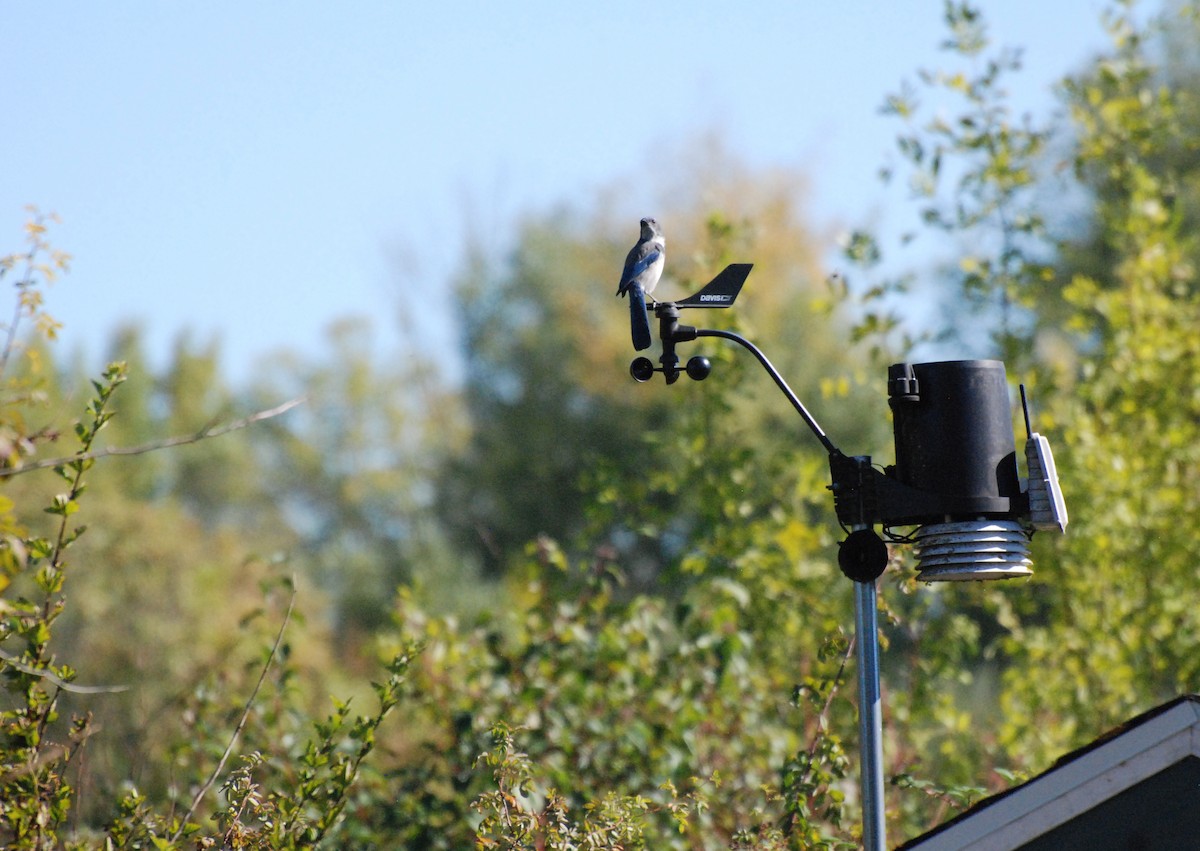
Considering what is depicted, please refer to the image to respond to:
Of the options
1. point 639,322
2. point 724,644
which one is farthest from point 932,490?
point 724,644

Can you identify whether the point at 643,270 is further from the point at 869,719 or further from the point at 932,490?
the point at 869,719

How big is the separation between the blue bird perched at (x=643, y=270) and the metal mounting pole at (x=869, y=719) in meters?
0.79

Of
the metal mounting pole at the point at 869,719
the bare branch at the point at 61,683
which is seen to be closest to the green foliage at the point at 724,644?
the bare branch at the point at 61,683

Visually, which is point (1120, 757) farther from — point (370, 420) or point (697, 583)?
point (370, 420)

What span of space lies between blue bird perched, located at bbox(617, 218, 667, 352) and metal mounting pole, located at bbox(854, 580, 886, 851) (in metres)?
0.79

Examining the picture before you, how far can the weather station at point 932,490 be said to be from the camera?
Result: 115 inches

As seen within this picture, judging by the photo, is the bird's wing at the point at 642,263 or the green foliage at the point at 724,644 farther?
the green foliage at the point at 724,644

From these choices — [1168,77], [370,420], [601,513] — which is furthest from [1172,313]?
[370,420]

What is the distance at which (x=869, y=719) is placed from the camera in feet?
9.60

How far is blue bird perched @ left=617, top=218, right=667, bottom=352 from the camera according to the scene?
298 cm

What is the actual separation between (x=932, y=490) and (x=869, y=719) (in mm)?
542

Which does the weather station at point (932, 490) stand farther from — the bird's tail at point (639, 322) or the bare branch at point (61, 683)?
the bare branch at point (61, 683)

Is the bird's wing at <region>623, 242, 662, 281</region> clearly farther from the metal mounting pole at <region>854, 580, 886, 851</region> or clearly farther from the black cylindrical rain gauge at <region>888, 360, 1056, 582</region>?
the metal mounting pole at <region>854, 580, 886, 851</region>

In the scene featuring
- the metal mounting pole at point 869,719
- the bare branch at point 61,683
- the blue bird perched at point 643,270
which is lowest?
the bare branch at point 61,683
